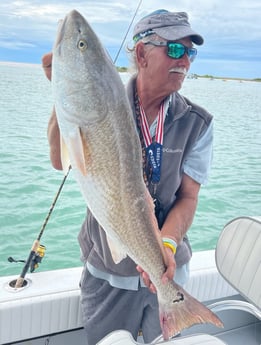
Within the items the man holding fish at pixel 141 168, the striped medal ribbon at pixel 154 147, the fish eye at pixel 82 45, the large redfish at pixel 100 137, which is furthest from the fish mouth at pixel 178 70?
the fish eye at pixel 82 45

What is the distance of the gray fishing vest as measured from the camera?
193 centimetres

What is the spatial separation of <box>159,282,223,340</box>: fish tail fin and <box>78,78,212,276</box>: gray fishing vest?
0.37 meters

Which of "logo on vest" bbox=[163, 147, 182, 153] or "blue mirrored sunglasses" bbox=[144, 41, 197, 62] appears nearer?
"blue mirrored sunglasses" bbox=[144, 41, 197, 62]

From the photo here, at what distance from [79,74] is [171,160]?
0.82 m

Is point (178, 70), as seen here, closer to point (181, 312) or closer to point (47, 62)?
point (47, 62)

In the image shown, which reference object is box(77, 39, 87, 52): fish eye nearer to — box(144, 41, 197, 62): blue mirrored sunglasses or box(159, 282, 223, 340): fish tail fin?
box(144, 41, 197, 62): blue mirrored sunglasses

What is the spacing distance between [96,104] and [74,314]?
5.07 ft

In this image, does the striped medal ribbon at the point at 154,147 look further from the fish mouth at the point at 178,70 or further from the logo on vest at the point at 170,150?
the fish mouth at the point at 178,70

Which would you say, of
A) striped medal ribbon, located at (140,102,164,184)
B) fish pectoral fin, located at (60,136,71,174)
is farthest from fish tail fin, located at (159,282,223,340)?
fish pectoral fin, located at (60,136,71,174)

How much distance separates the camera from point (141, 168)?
1.40m

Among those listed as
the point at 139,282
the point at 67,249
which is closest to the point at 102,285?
the point at 139,282

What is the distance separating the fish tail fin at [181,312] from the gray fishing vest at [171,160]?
373 mm

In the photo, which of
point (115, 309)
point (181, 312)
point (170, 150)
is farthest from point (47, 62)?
point (115, 309)

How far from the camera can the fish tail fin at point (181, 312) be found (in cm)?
162
